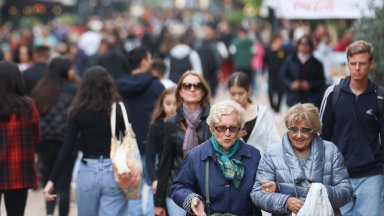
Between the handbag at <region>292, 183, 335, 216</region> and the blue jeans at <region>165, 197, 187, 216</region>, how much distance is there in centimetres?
171

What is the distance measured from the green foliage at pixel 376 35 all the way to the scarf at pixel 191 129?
330 centimetres

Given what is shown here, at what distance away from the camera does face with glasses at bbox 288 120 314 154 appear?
593 centimetres

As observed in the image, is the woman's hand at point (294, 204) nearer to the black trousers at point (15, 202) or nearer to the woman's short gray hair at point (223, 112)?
the woman's short gray hair at point (223, 112)

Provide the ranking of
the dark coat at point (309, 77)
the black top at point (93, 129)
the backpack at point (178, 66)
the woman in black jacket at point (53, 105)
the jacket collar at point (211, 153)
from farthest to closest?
the backpack at point (178, 66), the dark coat at point (309, 77), the woman in black jacket at point (53, 105), the black top at point (93, 129), the jacket collar at point (211, 153)

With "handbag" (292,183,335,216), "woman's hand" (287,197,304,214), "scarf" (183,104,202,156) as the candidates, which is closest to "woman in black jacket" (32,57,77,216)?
"scarf" (183,104,202,156)

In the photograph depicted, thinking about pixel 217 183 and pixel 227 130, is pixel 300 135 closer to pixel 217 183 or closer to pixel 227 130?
pixel 227 130

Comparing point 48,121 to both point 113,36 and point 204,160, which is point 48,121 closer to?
point 204,160

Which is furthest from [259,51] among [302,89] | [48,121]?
[48,121]

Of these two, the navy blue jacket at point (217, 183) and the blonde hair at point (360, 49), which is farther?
the blonde hair at point (360, 49)

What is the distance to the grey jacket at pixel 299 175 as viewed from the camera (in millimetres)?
5859

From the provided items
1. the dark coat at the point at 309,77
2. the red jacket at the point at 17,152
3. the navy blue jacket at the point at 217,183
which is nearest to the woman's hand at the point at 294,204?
the navy blue jacket at the point at 217,183

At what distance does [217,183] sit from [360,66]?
1.87 metres

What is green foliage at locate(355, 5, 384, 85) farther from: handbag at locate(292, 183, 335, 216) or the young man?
handbag at locate(292, 183, 335, 216)

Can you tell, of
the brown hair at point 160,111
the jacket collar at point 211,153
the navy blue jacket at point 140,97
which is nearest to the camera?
the jacket collar at point 211,153
